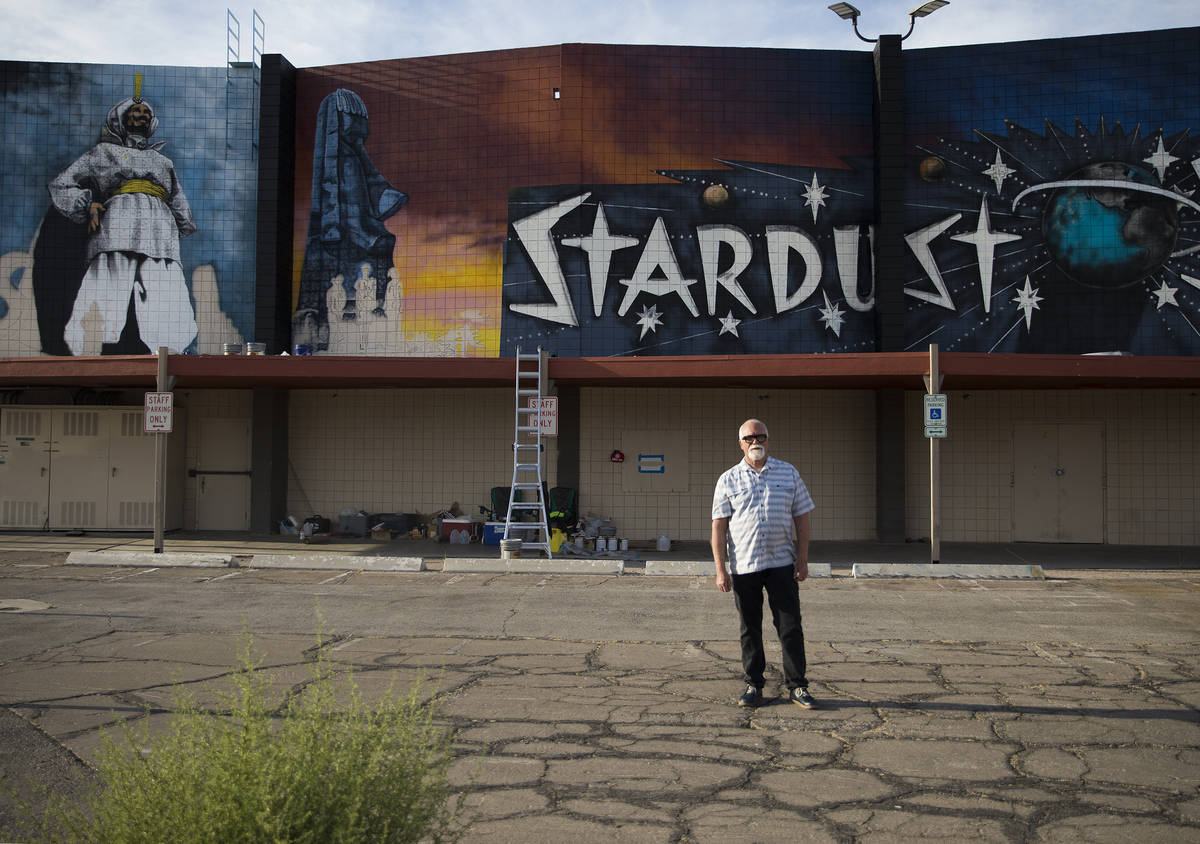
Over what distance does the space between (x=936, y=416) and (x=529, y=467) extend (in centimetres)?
632

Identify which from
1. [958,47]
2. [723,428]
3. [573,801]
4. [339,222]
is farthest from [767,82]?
[573,801]

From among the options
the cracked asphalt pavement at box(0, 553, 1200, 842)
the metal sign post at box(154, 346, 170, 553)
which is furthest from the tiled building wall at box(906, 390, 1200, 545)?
the metal sign post at box(154, 346, 170, 553)

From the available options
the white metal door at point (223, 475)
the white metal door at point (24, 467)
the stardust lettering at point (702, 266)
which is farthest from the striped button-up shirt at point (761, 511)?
the white metal door at point (24, 467)

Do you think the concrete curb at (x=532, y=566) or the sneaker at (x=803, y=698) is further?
the concrete curb at (x=532, y=566)

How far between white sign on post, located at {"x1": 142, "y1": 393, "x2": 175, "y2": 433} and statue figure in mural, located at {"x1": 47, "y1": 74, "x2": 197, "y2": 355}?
13.7ft

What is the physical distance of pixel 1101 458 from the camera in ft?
57.9

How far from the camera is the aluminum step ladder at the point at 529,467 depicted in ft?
49.2

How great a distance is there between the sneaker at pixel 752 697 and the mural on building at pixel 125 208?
15011 mm

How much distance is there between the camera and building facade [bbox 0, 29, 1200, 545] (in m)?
17.6

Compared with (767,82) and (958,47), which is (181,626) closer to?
(767,82)

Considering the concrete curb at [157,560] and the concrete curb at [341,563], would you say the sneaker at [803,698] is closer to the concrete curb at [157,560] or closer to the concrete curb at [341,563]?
the concrete curb at [341,563]

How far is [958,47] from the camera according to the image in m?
17.9

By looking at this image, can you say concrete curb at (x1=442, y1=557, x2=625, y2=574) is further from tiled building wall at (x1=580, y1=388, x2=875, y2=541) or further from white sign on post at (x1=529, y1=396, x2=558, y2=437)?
tiled building wall at (x1=580, y1=388, x2=875, y2=541)

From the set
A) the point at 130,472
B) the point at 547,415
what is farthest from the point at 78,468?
the point at 547,415
